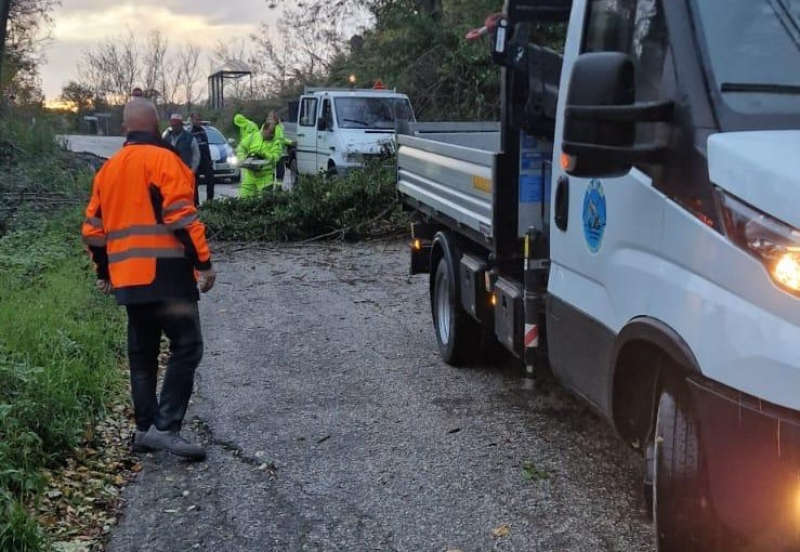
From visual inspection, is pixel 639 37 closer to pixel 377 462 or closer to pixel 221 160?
pixel 377 462

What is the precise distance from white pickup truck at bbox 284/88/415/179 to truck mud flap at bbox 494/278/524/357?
402 inches

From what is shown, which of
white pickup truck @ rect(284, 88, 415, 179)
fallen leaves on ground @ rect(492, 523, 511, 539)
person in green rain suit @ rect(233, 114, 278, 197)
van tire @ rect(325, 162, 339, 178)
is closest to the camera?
fallen leaves on ground @ rect(492, 523, 511, 539)

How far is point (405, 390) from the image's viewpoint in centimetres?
624

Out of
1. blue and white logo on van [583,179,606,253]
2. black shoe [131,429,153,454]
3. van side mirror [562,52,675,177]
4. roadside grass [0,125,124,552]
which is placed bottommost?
black shoe [131,429,153,454]

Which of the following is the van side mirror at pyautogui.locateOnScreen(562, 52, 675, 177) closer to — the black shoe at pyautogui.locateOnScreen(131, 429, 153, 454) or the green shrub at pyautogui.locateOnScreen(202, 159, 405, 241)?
the black shoe at pyautogui.locateOnScreen(131, 429, 153, 454)

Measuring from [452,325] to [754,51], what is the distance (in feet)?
12.3

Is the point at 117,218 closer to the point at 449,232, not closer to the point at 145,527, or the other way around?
the point at 145,527

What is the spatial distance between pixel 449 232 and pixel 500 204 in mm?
1793

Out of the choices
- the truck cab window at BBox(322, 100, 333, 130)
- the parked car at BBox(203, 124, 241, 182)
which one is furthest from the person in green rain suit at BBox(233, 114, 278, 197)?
the parked car at BBox(203, 124, 241, 182)

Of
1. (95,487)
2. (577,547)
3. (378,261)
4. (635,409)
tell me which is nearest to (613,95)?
(635,409)

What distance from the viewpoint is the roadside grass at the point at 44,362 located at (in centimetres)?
417

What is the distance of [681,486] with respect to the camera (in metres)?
3.10

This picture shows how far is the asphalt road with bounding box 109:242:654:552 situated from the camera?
13.3ft

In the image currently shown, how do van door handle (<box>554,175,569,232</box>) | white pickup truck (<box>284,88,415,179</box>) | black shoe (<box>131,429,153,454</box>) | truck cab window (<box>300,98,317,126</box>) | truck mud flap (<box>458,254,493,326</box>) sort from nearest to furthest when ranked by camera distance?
van door handle (<box>554,175,569,232</box>)
black shoe (<box>131,429,153,454</box>)
truck mud flap (<box>458,254,493,326</box>)
white pickup truck (<box>284,88,415,179</box>)
truck cab window (<box>300,98,317,126</box>)
